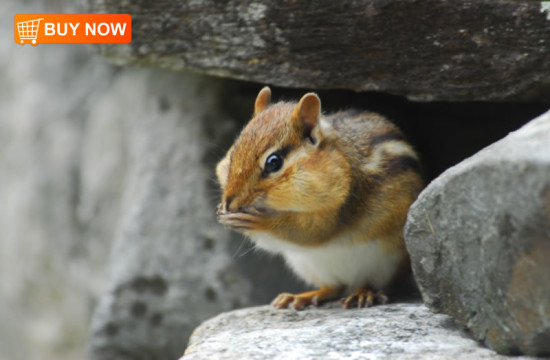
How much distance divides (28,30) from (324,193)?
303cm

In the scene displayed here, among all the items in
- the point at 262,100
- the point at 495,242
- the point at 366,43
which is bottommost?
the point at 495,242

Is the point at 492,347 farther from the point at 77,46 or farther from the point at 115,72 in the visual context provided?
the point at 77,46

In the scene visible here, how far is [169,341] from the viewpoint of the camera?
14.9ft

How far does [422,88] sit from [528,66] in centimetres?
50

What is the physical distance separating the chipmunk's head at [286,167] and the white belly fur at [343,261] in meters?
0.30

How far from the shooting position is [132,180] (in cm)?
489

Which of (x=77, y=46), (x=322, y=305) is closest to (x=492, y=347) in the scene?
(x=322, y=305)

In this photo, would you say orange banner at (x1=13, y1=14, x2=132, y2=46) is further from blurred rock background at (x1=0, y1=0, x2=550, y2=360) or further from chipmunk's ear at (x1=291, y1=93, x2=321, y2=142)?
chipmunk's ear at (x1=291, y1=93, x2=321, y2=142)

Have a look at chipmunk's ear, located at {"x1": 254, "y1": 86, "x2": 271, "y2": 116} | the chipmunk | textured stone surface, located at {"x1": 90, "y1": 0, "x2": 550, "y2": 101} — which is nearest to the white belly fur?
the chipmunk

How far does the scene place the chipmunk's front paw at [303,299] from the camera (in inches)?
141

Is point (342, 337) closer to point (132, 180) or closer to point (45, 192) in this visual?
point (132, 180)

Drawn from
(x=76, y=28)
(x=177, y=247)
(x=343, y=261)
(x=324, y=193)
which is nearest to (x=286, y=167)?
(x=324, y=193)

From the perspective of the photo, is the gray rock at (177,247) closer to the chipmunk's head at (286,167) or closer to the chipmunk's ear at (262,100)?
Answer: the chipmunk's ear at (262,100)

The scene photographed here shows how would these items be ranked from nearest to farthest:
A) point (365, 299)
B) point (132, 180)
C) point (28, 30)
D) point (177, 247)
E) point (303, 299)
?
point (365, 299), point (303, 299), point (177, 247), point (132, 180), point (28, 30)
